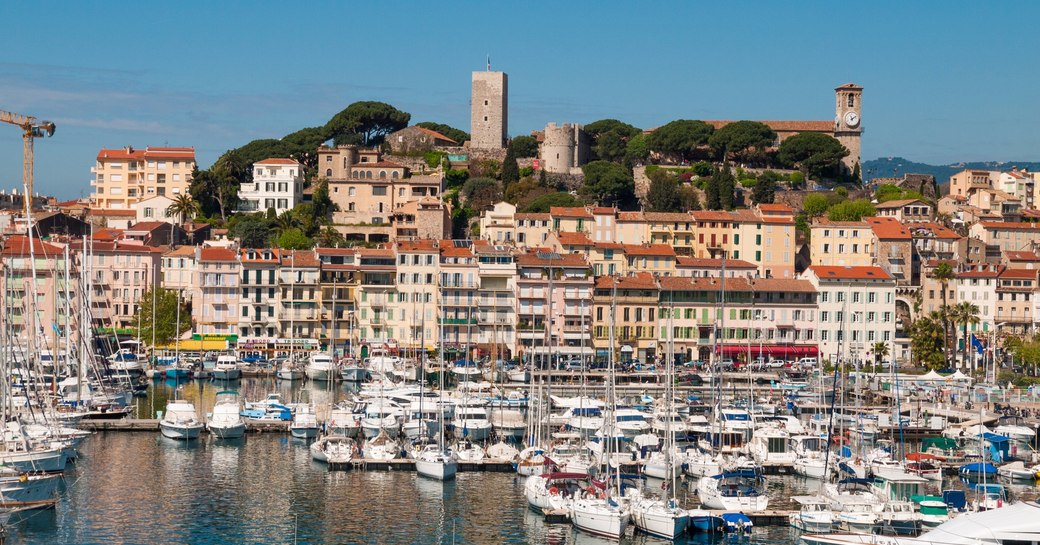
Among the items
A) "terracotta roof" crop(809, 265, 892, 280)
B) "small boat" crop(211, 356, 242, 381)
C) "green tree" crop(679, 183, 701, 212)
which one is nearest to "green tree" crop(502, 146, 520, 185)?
"green tree" crop(679, 183, 701, 212)

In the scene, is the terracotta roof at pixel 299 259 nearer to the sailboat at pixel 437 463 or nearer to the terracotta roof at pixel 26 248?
the terracotta roof at pixel 26 248

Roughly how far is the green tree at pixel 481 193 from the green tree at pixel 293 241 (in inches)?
573

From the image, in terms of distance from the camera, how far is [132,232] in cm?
8988

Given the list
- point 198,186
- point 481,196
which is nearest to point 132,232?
point 198,186

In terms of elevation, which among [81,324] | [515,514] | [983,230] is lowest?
[515,514]

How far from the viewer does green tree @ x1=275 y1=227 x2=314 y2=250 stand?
285 feet

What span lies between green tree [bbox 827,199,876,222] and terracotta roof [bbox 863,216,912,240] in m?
4.58

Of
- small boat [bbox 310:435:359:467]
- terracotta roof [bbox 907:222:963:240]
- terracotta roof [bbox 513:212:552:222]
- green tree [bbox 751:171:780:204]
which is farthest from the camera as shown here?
green tree [bbox 751:171:780:204]

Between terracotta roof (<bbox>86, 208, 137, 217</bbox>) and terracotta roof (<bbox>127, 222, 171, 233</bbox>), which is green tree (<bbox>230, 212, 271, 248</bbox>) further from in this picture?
terracotta roof (<bbox>86, 208, 137, 217</bbox>)

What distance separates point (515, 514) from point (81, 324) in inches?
1137

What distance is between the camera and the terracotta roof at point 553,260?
76.1 m

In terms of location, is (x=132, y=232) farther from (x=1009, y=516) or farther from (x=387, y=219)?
(x=1009, y=516)

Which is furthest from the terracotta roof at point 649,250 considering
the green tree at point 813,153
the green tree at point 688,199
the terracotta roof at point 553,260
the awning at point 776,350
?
the green tree at point 813,153

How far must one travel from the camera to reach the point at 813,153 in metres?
108
